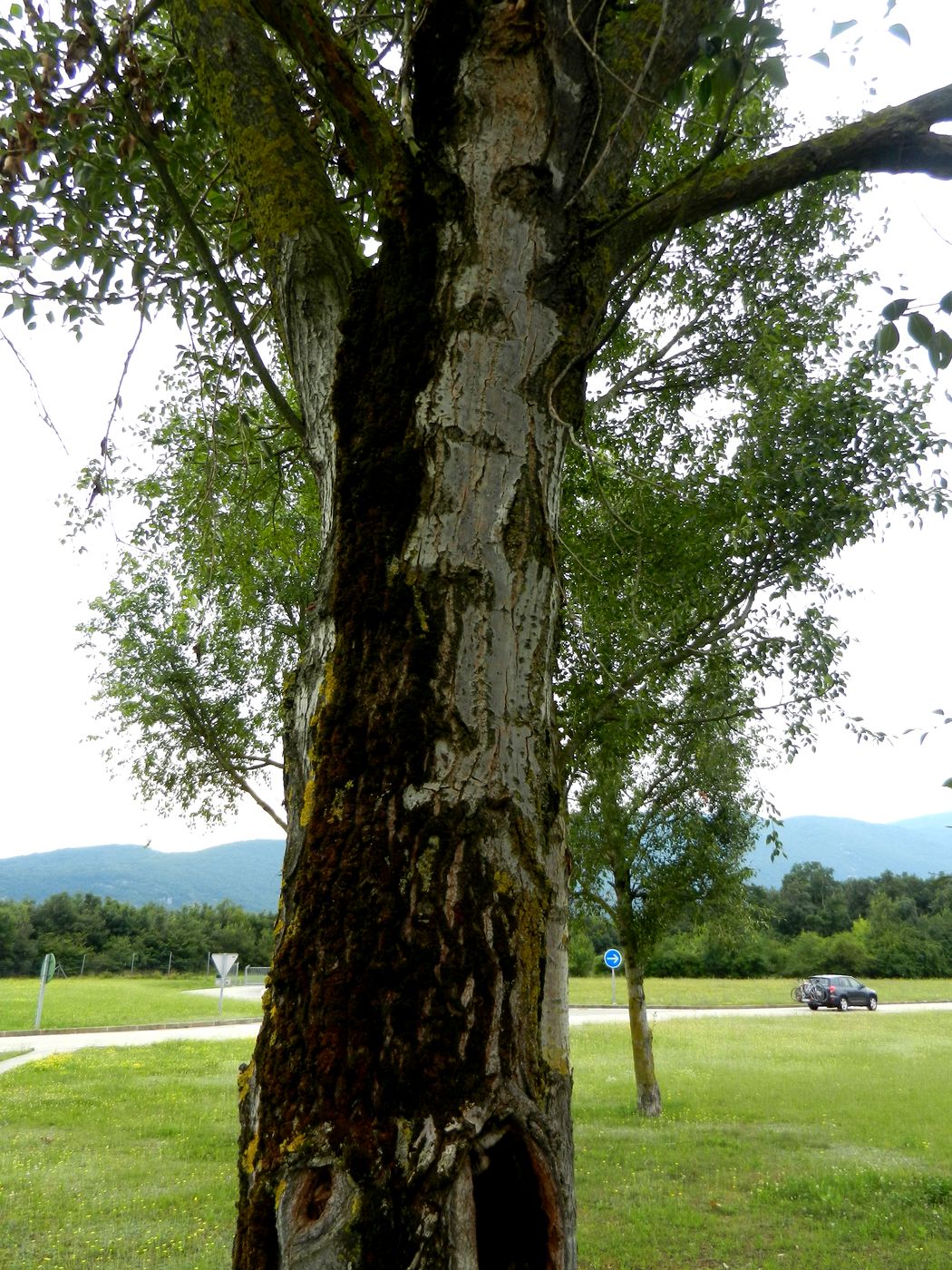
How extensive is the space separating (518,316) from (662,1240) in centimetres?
887

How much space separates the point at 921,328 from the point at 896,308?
0.24 feet

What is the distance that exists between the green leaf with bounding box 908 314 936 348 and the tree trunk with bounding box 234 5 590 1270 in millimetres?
772

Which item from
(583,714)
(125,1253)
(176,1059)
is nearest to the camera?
(125,1253)

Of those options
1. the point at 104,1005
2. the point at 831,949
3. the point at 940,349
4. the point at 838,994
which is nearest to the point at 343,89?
the point at 940,349

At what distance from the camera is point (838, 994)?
122ft

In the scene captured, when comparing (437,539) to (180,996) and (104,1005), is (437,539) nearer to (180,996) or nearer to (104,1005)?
(104,1005)

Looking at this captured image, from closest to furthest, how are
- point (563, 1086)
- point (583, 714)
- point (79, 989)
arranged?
point (563, 1086) → point (583, 714) → point (79, 989)

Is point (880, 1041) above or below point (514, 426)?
below

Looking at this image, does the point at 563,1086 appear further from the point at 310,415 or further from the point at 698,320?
the point at 698,320

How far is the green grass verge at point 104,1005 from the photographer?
2631 centimetres

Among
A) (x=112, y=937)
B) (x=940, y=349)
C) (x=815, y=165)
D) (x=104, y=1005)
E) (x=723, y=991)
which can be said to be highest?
(x=815, y=165)

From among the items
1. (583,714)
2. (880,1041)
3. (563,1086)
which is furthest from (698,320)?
(880,1041)

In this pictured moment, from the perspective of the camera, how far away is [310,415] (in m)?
2.44

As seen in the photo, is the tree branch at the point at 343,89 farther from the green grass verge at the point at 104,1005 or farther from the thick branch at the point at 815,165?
the green grass verge at the point at 104,1005
